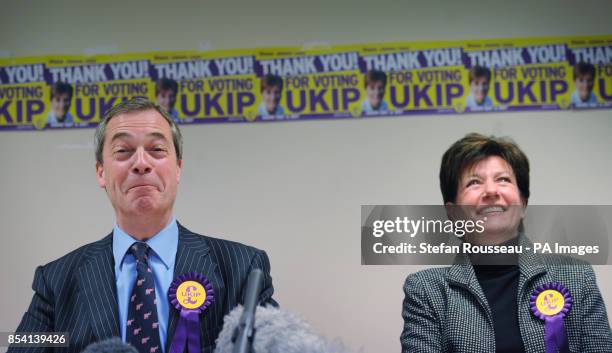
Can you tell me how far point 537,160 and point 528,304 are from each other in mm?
1076

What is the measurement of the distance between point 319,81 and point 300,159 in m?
0.36

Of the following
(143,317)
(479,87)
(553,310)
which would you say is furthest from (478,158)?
(143,317)

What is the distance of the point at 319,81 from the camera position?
296cm

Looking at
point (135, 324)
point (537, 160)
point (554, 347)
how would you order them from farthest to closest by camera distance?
1. point (537, 160)
2. point (554, 347)
3. point (135, 324)

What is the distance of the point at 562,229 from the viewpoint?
2584 mm

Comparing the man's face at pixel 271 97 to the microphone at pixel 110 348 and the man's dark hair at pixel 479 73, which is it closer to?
the man's dark hair at pixel 479 73

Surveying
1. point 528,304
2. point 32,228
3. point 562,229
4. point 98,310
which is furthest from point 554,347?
point 32,228

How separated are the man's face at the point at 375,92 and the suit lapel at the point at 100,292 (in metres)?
1.43

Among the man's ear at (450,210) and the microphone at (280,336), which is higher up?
the man's ear at (450,210)

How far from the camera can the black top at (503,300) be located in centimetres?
196

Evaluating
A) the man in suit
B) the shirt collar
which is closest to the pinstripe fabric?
the man in suit

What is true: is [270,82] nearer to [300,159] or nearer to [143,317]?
[300,159]

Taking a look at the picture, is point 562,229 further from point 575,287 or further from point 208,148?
point 208,148

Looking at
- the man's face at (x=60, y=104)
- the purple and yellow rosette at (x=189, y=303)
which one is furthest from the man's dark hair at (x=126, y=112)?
the man's face at (x=60, y=104)
